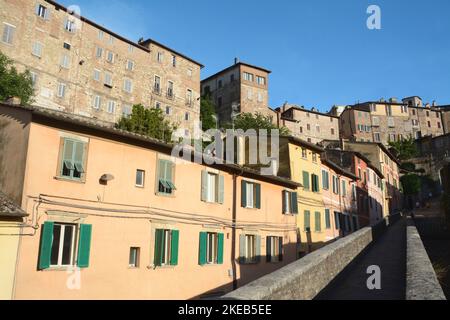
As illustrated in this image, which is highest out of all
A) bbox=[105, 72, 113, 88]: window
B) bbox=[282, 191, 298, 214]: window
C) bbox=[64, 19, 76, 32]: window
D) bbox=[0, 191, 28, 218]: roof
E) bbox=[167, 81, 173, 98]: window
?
bbox=[64, 19, 76, 32]: window

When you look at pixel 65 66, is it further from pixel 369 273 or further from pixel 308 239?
pixel 369 273

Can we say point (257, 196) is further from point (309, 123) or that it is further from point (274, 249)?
point (309, 123)

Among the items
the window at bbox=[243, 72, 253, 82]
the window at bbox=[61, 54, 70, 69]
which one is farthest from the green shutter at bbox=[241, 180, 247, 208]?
the window at bbox=[243, 72, 253, 82]

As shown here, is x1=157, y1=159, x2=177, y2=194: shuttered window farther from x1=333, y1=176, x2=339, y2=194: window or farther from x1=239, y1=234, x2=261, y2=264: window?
x1=333, y1=176, x2=339, y2=194: window

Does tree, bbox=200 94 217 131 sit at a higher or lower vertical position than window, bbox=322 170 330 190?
higher

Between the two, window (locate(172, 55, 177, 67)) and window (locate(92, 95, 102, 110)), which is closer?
window (locate(92, 95, 102, 110))

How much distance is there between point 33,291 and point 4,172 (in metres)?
4.12

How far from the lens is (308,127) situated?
72562mm

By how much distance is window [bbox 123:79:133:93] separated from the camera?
1849 inches

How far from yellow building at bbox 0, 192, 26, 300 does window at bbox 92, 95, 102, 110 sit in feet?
109

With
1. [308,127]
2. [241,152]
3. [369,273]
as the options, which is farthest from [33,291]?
[308,127]

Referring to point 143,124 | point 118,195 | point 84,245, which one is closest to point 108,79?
point 143,124

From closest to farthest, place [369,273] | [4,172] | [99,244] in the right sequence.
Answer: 1. [4,172]
2. [99,244]
3. [369,273]
